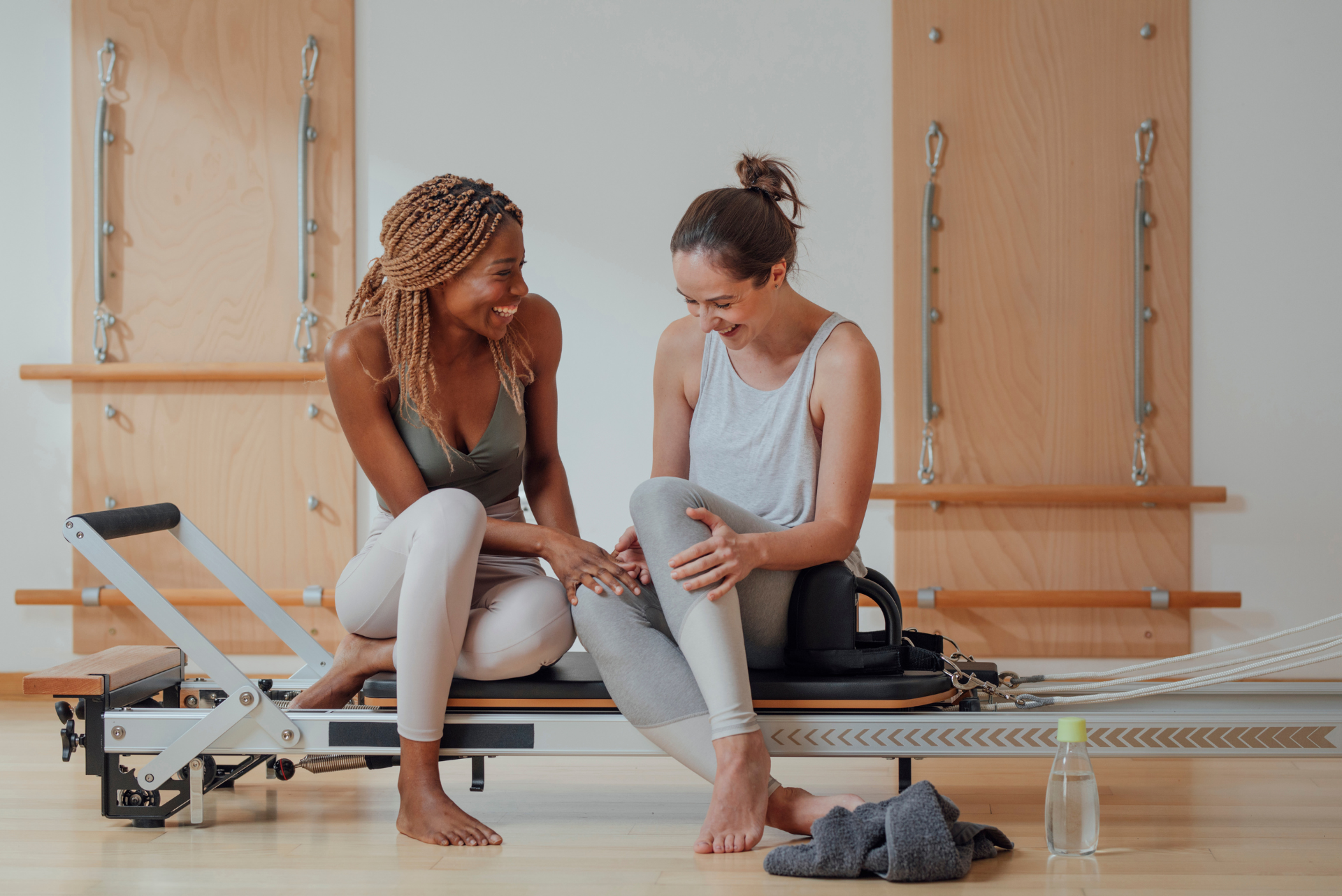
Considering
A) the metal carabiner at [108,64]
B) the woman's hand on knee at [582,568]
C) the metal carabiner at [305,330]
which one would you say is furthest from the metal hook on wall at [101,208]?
the woman's hand on knee at [582,568]

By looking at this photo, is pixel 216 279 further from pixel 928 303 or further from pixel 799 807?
pixel 799 807

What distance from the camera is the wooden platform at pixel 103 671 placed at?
1.83 metres

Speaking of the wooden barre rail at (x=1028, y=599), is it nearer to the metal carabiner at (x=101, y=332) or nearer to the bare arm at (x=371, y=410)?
the metal carabiner at (x=101, y=332)

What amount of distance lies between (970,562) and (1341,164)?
1.44 meters

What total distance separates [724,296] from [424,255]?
495 millimetres

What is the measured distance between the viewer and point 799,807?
1.68m

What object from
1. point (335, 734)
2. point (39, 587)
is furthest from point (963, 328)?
point (39, 587)

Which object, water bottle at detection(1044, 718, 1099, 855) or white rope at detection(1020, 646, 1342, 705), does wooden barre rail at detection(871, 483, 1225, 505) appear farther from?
water bottle at detection(1044, 718, 1099, 855)

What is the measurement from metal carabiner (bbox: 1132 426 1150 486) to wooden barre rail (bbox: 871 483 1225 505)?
52 millimetres

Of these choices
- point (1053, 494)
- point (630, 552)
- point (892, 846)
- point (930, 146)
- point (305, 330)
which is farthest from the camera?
point (305, 330)

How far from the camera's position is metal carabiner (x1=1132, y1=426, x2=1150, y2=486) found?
9.91 feet

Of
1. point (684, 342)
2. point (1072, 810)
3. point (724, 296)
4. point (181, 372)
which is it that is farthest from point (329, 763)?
Answer: point (181, 372)

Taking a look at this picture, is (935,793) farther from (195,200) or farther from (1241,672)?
(195,200)

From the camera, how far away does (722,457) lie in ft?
6.44
